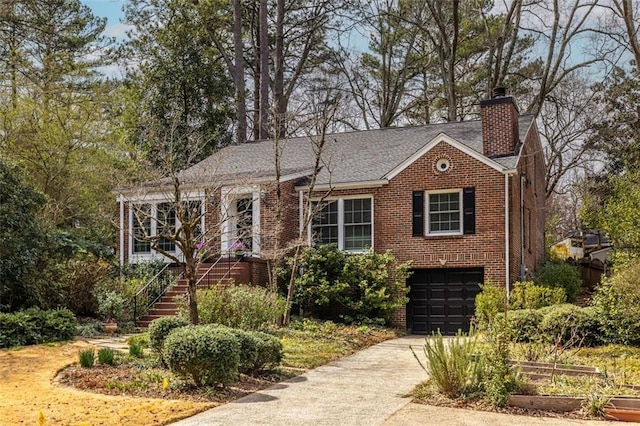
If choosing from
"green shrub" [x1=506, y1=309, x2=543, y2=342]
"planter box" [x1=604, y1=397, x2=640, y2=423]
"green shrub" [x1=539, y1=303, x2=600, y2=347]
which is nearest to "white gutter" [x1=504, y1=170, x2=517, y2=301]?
"green shrub" [x1=506, y1=309, x2=543, y2=342]

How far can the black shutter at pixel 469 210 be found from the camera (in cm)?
1784

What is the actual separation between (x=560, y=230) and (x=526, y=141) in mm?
28079

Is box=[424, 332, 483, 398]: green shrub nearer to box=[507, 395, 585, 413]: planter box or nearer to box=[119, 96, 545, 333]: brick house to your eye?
box=[507, 395, 585, 413]: planter box

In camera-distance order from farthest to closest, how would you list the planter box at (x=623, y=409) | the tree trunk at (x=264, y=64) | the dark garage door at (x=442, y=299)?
the tree trunk at (x=264, y=64) → the dark garage door at (x=442, y=299) → the planter box at (x=623, y=409)

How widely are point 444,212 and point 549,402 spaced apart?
34.3 ft

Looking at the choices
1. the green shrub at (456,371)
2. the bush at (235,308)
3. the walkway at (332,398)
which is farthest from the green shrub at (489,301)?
the green shrub at (456,371)

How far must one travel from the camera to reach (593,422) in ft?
25.0

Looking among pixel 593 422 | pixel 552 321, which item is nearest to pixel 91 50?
pixel 552 321

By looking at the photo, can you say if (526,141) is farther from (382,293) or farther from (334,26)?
(334,26)

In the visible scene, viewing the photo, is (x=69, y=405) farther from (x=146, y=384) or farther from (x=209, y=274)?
(x=209, y=274)

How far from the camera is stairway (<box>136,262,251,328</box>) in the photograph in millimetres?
17484

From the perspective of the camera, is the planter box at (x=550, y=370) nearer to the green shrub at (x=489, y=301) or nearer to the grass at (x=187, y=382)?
the grass at (x=187, y=382)

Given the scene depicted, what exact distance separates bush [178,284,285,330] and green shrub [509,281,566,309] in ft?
21.5

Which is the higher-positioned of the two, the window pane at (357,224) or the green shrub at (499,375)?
the window pane at (357,224)
